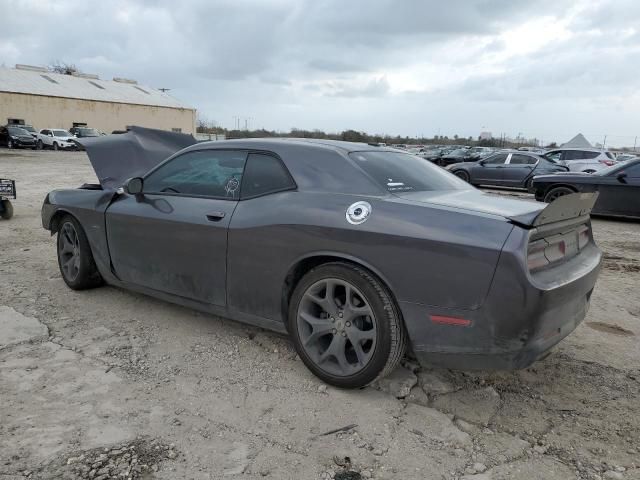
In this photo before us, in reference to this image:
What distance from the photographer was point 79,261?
4.72 metres

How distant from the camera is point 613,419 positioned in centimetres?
285

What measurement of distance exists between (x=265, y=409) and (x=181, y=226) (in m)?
1.52

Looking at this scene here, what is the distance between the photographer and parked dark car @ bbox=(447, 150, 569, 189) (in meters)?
16.1

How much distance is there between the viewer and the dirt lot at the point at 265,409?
7.98ft

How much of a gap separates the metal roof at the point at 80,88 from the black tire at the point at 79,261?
4463 cm

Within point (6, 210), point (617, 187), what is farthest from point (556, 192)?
point (6, 210)

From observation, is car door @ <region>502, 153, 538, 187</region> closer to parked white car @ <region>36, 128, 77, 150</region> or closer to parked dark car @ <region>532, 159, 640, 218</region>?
parked dark car @ <region>532, 159, 640, 218</region>

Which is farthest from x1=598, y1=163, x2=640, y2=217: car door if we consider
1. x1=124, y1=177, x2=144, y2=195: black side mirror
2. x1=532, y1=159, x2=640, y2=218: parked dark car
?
x1=124, y1=177, x2=144, y2=195: black side mirror

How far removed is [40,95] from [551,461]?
4930cm

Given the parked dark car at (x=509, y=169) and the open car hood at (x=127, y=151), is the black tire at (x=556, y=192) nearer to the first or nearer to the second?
the parked dark car at (x=509, y=169)

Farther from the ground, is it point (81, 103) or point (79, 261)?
point (81, 103)

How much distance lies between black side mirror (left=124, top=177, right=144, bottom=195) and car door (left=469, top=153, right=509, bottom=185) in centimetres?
1442

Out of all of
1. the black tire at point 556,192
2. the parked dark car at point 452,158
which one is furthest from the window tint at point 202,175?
the parked dark car at point 452,158

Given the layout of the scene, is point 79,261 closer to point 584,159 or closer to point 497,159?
point 497,159
